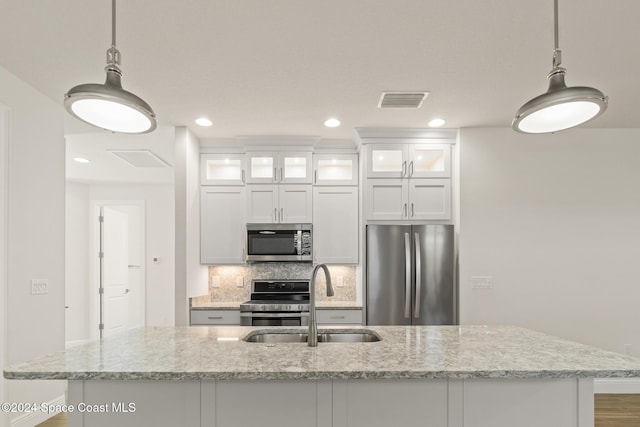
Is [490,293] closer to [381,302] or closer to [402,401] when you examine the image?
[381,302]

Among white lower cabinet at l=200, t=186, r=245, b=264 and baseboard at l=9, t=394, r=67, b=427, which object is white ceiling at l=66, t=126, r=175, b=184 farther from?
baseboard at l=9, t=394, r=67, b=427

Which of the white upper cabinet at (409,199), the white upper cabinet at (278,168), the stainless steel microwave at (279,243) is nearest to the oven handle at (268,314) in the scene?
the stainless steel microwave at (279,243)

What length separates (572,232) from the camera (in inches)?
158

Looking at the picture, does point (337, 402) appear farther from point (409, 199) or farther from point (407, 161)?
point (407, 161)

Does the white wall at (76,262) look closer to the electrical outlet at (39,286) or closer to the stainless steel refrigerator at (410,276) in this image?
the electrical outlet at (39,286)

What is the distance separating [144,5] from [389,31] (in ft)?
4.11

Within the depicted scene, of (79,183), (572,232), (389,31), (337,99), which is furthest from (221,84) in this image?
(79,183)

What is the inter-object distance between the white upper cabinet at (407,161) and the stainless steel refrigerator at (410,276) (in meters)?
0.57

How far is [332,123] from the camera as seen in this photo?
3.85 m

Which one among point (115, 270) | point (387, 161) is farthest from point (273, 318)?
point (115, 270)

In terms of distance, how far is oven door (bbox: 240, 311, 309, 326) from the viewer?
13.2 ft

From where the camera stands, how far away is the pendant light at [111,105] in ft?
4.71

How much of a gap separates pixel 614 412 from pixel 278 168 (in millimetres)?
3882

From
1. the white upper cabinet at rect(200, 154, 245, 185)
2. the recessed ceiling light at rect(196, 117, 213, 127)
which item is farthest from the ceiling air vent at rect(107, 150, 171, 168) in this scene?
the recessed ceiling light at rect(196, 117, 213, 127)
